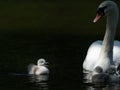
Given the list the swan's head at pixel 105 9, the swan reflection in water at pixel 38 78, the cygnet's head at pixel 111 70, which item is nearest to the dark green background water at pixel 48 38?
the swan reflection in water at pixel 38 78

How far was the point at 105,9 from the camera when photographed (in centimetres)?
Answer: 1678

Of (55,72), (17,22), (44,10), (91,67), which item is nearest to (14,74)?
(55,72)

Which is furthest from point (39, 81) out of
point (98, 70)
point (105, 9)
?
point (105, 9)

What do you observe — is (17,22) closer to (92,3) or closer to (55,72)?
(92,3)

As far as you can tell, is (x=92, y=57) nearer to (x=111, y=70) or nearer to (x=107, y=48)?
(x=107, y=48)

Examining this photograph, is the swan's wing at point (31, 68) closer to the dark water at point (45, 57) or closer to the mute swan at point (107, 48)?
the dark water at point (45, 57)

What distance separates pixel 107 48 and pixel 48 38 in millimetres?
5988

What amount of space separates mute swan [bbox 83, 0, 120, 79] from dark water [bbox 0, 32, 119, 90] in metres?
0.33

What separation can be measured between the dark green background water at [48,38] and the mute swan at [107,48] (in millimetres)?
325

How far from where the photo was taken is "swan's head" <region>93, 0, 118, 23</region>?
16.6 meters

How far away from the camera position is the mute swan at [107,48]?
1656 cm

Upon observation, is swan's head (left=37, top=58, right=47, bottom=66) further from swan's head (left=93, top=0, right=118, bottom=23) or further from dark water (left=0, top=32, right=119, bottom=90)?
swan's head (left=93, top=0, right=118, bottom=23)

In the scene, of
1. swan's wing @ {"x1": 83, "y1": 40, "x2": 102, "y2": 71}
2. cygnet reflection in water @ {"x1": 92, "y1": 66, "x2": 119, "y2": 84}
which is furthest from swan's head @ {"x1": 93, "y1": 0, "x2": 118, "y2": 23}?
cygnet reflection in water @ {"x1": 92, "y1": 66, "x2": 119, "y2": 84}

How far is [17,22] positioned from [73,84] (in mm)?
12814
